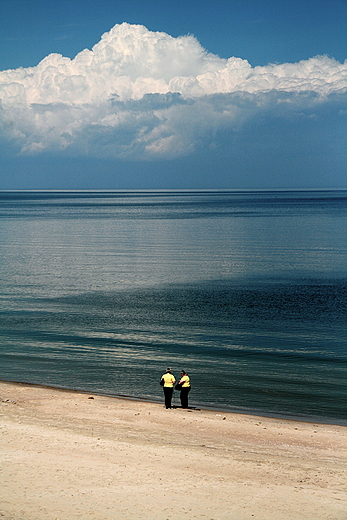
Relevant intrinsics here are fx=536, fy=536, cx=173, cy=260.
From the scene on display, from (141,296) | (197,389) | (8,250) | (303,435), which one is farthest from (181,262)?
(303,435)

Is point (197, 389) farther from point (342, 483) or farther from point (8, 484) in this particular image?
point (8, 484)

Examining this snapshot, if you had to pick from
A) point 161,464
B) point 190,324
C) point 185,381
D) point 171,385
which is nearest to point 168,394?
point 171,385

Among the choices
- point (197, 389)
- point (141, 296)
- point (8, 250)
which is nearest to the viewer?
point (197, 389)

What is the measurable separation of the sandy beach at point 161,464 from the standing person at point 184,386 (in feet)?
2.09

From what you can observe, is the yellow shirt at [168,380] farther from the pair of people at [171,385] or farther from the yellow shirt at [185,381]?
the yellow shirt at [185,381]

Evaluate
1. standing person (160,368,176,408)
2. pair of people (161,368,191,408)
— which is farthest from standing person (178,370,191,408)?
standing person (160,368,176,408)

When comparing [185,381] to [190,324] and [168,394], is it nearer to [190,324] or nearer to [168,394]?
[168,394]

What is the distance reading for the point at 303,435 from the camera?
21.4m

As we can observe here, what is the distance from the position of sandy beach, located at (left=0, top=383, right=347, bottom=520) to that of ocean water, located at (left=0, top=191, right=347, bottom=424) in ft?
12.2

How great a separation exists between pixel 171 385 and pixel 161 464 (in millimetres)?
6533

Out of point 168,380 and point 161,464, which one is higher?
point 168,380

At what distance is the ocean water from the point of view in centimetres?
2838

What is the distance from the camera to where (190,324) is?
132 ft

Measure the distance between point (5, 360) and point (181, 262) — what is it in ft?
131
